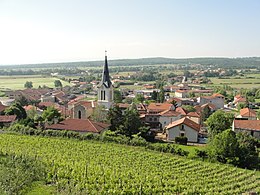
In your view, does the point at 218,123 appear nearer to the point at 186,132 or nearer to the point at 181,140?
the point at 186,132

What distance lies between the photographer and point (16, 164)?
18078 mm

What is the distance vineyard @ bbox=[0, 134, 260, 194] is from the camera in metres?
17.1

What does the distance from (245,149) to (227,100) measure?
51542mm

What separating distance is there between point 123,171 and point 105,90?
19441mm

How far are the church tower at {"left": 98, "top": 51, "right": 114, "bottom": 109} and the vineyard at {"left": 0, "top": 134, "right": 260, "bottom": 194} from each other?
11.0 meters

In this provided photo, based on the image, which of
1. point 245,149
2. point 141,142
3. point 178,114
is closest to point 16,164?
point 141,142

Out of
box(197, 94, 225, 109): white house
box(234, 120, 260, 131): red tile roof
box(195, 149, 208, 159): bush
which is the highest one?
→ box(234, 120, 260, 131): red tile roof

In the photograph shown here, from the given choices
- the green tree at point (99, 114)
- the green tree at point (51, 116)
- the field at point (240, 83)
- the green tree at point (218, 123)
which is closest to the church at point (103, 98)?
the green tree at point (99, 114)

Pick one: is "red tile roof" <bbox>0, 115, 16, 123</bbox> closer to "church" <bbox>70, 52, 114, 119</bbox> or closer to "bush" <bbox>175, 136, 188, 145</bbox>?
"church" <bbox>70, 52, 114, 119</bbox>

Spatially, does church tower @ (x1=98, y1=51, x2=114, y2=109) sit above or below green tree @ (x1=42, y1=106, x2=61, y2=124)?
above

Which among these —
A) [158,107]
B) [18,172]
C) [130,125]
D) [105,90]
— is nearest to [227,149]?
[130,125]

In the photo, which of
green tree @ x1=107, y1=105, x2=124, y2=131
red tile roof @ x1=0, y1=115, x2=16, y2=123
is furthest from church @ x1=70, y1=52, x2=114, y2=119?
red tile roof @ x1=0, y1=115, x2=16, y2=123

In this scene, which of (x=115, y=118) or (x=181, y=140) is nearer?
(x=181, y=140)

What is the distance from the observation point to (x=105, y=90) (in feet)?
126
